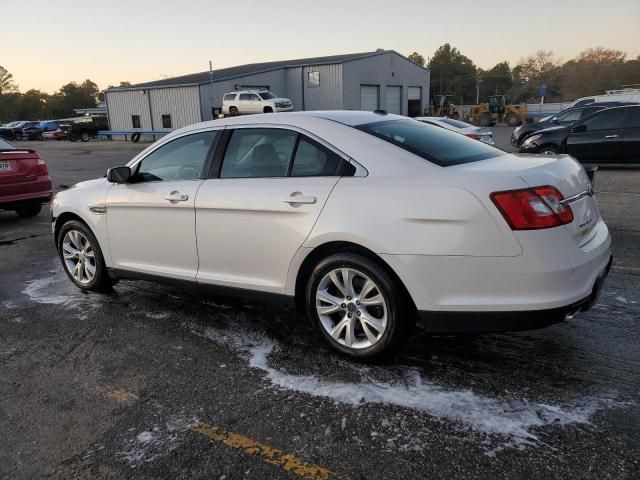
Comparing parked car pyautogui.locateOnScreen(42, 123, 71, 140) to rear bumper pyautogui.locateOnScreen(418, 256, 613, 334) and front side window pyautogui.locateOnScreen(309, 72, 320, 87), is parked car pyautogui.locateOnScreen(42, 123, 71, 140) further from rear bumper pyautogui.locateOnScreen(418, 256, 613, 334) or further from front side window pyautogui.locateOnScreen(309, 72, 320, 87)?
rear bumper pyautogui.locateOnScreen(418, 256, 613, 334)

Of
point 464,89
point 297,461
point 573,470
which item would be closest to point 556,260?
point 573,470

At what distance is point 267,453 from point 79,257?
3.40m

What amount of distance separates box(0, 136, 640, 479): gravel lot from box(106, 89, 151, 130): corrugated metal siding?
39247 millimetres

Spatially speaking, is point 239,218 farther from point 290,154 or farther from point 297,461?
point 297,461

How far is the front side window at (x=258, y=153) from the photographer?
3672 millimetres

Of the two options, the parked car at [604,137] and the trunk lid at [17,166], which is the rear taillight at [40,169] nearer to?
the trunk lid at [17,166]

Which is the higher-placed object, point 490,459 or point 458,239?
point 458,239

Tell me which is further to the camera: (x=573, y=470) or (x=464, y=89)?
(x=464, y=89)

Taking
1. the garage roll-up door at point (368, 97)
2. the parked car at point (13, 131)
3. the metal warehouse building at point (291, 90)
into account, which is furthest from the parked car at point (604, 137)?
the parked car at point (13, 131)

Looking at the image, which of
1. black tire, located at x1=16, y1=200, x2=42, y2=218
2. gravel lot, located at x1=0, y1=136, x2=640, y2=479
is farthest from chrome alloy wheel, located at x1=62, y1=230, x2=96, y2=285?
black tire, located at x1=16, y1=200, x2=42, y2=218

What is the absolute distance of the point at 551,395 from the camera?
2949 mm

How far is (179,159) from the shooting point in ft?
14.2

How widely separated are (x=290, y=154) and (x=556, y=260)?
72.4 inches

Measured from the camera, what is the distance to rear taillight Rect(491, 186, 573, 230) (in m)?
2.79
